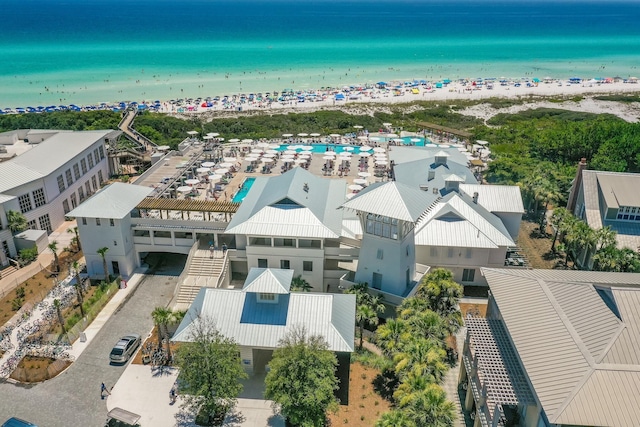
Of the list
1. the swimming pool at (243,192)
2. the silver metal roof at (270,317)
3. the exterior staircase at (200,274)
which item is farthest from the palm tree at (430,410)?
the swimming pool at (243,192)

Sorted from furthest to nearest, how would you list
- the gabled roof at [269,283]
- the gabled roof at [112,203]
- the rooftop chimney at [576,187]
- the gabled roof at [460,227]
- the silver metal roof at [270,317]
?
the rooftop chimney at [576,187] < the gabled roof at [460,227] < the gabled roof at [112,203] < the gabled roof at [269,283] < the silver metal roof at [270,317]

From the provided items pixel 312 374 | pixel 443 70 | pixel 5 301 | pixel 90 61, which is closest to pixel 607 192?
pixel 312 374

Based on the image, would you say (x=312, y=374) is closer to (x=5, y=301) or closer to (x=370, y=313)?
(x=370, y=313)

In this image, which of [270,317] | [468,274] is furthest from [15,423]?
[468,274]

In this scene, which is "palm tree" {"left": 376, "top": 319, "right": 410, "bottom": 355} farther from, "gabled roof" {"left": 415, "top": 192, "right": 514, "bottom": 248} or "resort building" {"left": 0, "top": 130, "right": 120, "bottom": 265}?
"resort building" {"left": 0, "top": 130, "right": 120, "bottom": 265}

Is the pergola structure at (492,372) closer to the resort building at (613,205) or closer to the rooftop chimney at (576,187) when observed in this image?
the resort building at (613,205)

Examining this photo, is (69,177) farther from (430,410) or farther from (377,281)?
(430,410)

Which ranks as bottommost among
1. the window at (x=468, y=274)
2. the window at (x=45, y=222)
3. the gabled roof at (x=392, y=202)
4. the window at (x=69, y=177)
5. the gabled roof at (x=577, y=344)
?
the window at (x=468, y=274)
